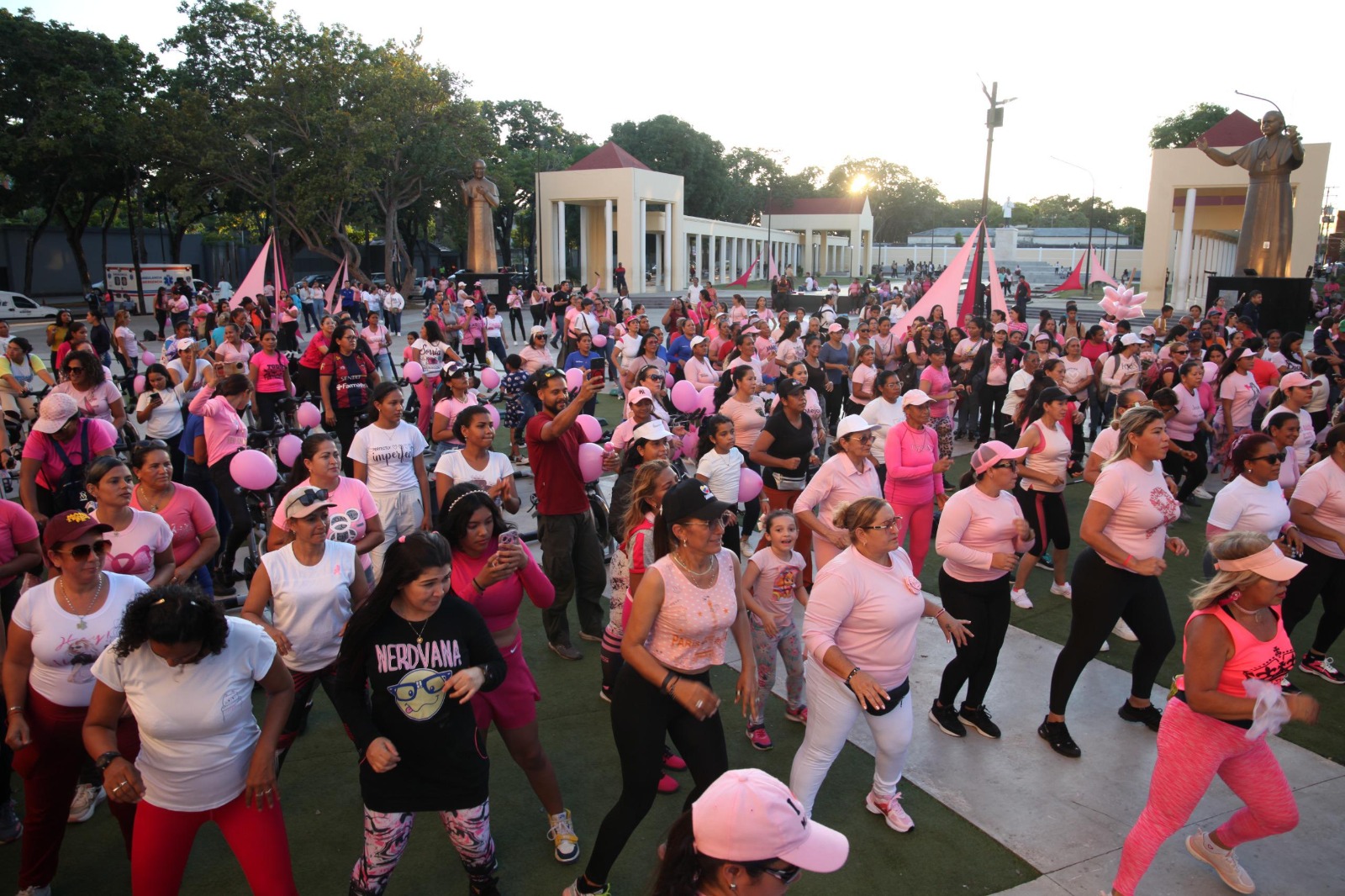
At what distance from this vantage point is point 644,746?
331 cm

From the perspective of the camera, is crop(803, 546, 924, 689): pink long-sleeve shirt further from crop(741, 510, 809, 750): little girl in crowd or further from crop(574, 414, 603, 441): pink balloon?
crop(574, 414, 603, 441): pink balloon

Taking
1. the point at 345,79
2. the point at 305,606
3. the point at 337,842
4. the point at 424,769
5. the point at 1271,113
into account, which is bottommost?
the point at 337,842

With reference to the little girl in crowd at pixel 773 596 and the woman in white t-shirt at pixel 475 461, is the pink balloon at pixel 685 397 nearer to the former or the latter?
the woman in white t-shirt at pixel 475 461

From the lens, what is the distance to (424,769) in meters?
3.06

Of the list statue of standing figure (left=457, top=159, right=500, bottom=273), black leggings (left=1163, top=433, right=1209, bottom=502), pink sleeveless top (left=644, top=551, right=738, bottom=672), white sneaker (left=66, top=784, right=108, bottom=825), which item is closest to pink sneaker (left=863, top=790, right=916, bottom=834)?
pink sleeveless top (left=644, top=551, right=738, bottom=672)

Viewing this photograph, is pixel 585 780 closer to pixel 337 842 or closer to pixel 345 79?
pixel 337 842

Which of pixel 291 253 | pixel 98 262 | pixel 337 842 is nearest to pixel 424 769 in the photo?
pixel 337 842

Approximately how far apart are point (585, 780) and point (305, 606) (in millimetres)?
1749

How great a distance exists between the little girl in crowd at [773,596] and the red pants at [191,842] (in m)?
2.23

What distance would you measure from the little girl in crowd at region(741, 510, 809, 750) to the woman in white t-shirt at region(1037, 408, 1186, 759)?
1478 millimetres

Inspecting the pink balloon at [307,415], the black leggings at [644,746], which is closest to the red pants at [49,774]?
the black leggings at [644,746]

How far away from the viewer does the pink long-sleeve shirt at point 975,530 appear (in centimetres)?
462

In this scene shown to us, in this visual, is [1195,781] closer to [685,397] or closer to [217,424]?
[685,397]

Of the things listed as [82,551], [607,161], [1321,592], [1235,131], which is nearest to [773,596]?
[82,551]
